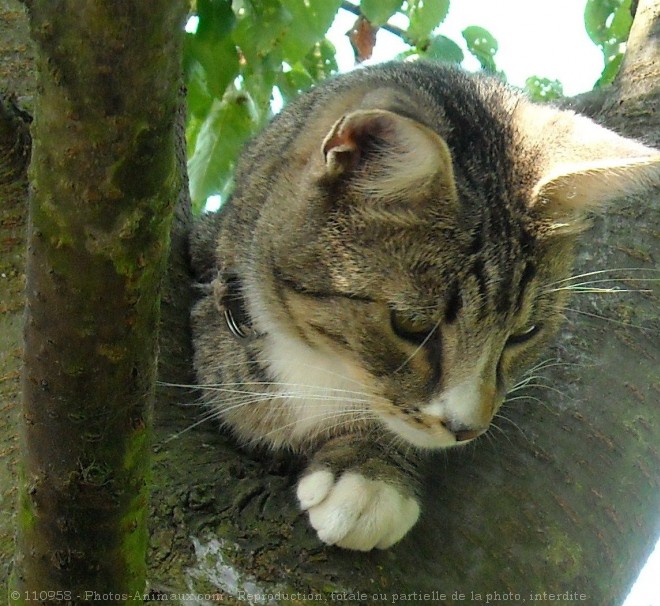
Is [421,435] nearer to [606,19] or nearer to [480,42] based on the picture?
[480,42]

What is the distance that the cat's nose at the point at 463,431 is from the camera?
1.73 m

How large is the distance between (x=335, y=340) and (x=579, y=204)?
26.2 inches

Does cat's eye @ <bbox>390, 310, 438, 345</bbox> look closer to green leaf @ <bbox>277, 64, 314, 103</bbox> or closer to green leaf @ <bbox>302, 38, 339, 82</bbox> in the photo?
green leaf @ <bbox>277, 64, 314, 103</bbox>

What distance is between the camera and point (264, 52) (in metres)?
2.32

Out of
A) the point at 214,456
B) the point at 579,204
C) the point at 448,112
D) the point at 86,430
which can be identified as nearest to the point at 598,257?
the point at 579,204

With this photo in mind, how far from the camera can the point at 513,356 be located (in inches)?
78.3

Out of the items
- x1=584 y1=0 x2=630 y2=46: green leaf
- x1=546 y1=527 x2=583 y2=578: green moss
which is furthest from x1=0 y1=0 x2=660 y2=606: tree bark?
x1=584 y1=0 x2=630 y2=46: green leaf

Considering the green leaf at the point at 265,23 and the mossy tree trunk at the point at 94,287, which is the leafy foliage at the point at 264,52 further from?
the mossy tree trunk at the point at 94,287

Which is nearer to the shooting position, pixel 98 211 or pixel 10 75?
pixel 98 211

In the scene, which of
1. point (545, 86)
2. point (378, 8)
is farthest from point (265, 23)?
point (545, 86)

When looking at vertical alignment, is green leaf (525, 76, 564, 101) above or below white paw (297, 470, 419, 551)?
above

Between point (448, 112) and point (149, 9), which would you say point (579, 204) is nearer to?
point (448, 112)

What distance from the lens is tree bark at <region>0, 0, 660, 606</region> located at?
4.83 ft

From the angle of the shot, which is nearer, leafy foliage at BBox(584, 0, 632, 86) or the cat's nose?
the cat's nose
